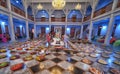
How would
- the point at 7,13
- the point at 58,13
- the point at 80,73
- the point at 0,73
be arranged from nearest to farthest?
the point at 0,73 < the point at 80,73 < the point at 7,13 < the point at 58,13

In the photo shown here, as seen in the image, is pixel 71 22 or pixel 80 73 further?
pixel 71 22

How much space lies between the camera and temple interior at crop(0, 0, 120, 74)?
2.28 meters

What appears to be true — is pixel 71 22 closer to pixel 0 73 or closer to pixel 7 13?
pixel 7 13

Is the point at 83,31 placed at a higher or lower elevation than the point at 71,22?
lower

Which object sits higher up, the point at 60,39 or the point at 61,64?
the point at 60,39

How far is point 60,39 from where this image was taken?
31.2ft

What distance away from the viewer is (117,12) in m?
5.21

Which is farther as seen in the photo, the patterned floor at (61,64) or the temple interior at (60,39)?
the temple interior at (60,39)

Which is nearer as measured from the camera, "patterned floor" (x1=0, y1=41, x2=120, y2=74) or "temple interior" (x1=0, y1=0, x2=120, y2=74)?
"patterned floor" (x1=0, y1=41, x2=120, y2=74)

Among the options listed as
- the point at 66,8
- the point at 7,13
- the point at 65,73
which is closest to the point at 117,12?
the point at 65,73

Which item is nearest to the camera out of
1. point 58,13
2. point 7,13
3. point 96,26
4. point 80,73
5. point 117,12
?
point 80,73

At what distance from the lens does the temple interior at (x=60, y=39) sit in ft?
7.48

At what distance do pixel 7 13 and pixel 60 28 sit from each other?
10183 mm

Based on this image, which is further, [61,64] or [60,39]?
[60,39]
